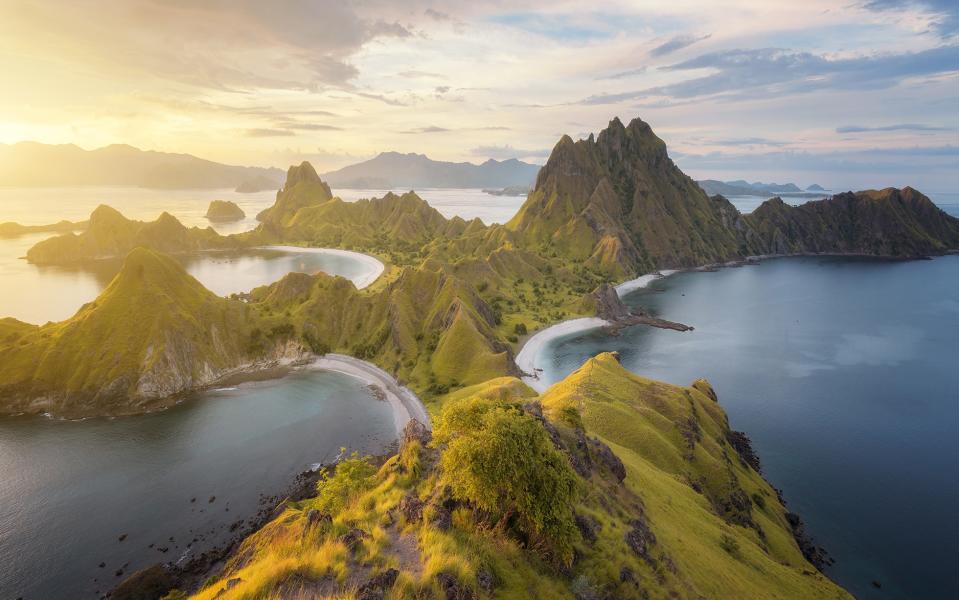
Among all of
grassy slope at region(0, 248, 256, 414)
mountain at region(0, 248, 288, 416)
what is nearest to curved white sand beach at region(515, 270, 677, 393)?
mountain at region(0, 248, 288, 416)

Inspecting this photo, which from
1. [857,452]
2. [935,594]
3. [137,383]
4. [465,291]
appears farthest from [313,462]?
[857,452]

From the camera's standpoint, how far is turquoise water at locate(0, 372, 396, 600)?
58750 mm

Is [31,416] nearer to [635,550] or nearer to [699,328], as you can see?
[635,550]

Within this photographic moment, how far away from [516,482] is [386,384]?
290 ft

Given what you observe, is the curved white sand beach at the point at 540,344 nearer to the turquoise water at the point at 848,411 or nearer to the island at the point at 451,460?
the turquoise water at the point at 848,411

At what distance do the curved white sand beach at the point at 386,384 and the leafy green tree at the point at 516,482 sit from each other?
60.4 meters

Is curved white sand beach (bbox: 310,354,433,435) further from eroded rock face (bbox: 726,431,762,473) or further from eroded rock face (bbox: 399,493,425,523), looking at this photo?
eroded rock face (bbox: 726,431,762,473)

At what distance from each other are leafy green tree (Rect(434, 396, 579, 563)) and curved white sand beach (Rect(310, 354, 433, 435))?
60353mm

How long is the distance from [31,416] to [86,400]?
31.3 ft

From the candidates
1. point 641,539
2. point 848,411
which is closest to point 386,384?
point 641,539

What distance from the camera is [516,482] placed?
1150 inches

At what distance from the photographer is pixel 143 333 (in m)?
107

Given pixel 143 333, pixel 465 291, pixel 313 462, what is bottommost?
pixel 313 462

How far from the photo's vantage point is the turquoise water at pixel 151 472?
58.8m
